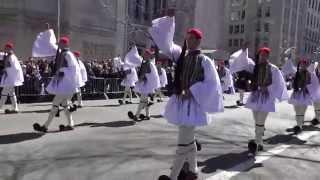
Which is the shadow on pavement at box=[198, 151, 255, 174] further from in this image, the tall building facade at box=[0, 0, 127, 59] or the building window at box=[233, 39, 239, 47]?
the building window at box=[233, 39, 239, 47]

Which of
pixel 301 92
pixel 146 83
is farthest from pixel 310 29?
pixel 146 83

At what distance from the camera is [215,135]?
11.9 meters

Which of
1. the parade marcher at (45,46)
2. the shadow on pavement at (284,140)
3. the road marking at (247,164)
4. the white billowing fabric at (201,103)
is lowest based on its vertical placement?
the road marking at (247,164)

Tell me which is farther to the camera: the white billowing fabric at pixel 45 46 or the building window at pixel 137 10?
the building window at pixel 137 10

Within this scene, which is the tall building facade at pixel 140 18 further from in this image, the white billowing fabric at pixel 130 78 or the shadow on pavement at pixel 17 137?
the shadow on pavement at pixel 17 137

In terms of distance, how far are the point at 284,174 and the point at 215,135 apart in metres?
3.80

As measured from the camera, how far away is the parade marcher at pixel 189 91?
264 inches

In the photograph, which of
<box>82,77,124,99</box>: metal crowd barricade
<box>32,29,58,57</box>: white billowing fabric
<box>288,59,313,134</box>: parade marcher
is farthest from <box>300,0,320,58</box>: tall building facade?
<box>32,29,58,57</box>: white billowing fabric

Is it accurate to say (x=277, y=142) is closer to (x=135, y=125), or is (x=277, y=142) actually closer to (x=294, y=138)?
(x=294, y=138)

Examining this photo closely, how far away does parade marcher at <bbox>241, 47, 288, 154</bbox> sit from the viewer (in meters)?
9.74

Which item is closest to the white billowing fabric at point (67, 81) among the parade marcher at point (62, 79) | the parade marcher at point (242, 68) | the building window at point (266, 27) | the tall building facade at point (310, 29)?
the parade marcher at point (62, 79)

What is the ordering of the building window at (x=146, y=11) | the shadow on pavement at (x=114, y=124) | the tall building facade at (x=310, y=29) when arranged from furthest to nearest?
the tall building facade at (x=310, y=29) → the building window at (x=146, y=11) → the shadow on pavement at (x=114, y=124)

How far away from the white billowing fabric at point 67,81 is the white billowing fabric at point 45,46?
2.08 ft

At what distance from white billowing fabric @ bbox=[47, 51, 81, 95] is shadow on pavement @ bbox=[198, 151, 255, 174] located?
135 inches
